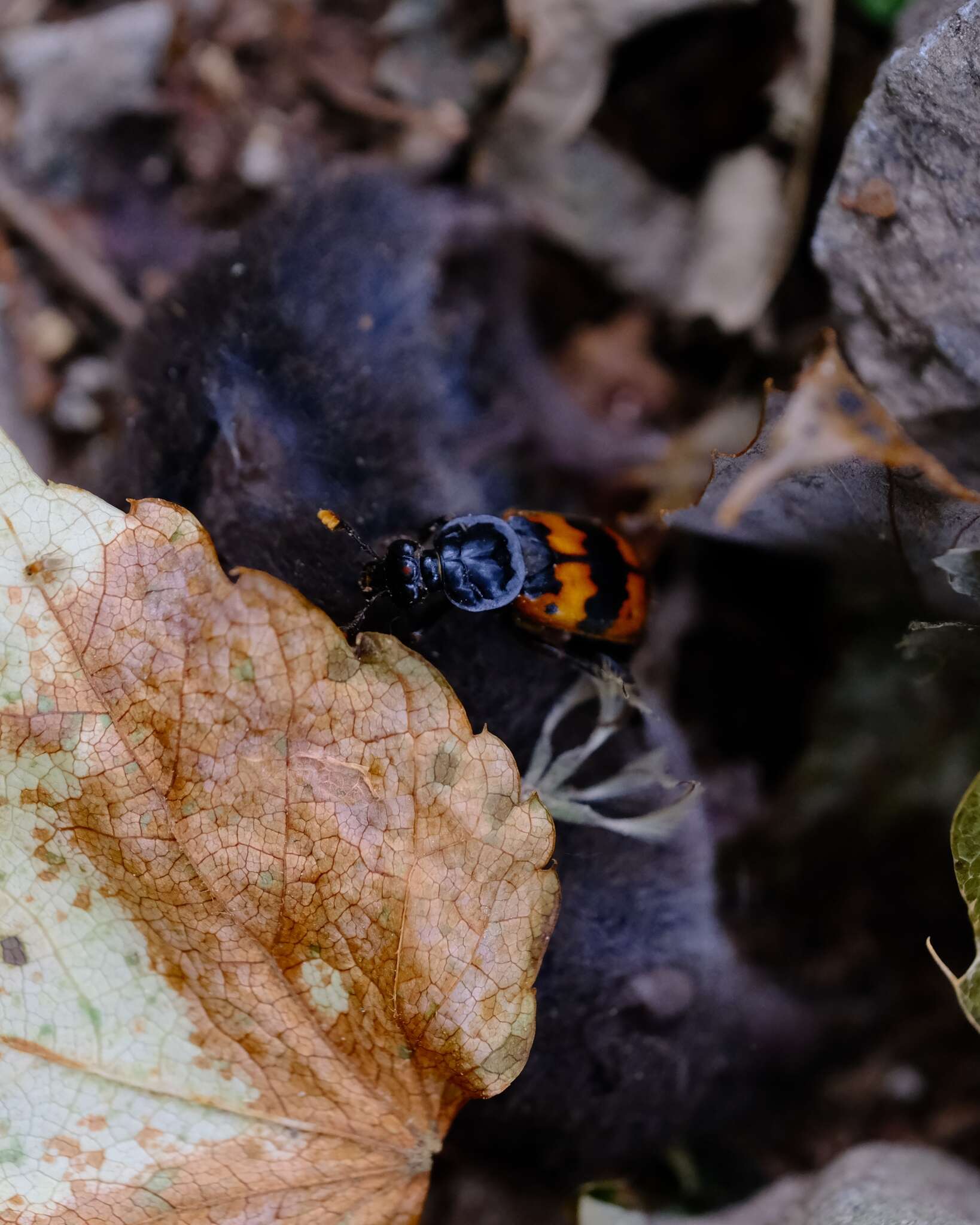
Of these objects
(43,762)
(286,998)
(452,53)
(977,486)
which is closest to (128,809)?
(43,762)

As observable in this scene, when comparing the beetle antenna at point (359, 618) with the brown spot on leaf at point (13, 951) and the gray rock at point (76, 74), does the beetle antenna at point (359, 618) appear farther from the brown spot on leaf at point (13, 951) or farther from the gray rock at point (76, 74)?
the gray rock at point (76, 74)

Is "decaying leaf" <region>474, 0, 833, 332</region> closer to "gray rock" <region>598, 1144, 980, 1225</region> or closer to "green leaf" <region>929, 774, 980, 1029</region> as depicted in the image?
"green leaf" <region>929, 774, 980, 1029</region>

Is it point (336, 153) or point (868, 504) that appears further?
point (336, 153)

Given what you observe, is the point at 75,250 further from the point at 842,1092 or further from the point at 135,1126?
the point at 842,1092

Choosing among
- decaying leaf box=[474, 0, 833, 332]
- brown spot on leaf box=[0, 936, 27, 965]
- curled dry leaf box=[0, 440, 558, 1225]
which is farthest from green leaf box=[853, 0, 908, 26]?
brown spot on leaf box=[0, 936, 27, 965]

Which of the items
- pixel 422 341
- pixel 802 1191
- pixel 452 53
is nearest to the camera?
pixel 802 1191
